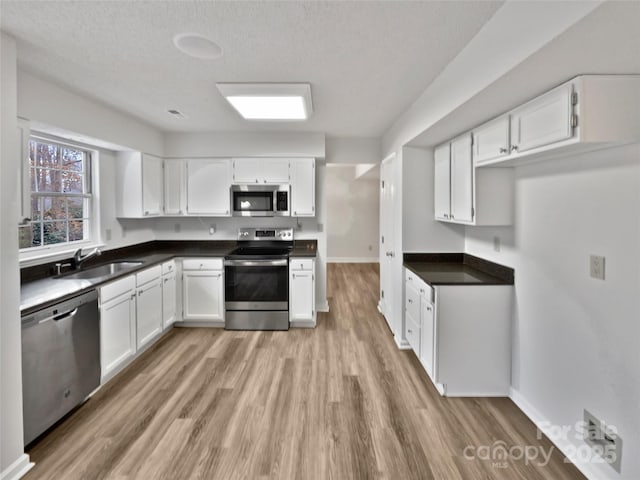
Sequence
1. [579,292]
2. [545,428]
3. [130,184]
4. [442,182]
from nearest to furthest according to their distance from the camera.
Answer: [579,292] < [545,428] < [442,182] < [130,184]

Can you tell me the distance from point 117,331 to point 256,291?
1.52 metres

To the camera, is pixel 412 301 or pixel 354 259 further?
pixel 354 259

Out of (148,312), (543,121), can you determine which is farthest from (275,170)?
(543,121)

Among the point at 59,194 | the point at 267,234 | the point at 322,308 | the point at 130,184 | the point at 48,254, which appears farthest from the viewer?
the point at 322,308

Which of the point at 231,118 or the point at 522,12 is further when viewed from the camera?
the point at 231,118

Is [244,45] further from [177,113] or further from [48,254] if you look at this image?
[48,254]

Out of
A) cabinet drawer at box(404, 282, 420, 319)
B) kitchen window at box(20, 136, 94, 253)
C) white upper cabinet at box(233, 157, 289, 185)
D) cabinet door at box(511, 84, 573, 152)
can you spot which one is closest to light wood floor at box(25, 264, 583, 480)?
cabinet drawer at box(404, 282, 420, 319)

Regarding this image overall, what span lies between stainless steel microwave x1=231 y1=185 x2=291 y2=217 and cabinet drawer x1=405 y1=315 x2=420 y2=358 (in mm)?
1946

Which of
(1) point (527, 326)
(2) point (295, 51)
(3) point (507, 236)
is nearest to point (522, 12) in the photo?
(2) point (295, 51)

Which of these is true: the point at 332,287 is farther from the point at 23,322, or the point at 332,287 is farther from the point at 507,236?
the point at 23,322

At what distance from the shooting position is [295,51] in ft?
6.53

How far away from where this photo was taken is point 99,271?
10.4ft

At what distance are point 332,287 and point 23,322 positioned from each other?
4.72 m

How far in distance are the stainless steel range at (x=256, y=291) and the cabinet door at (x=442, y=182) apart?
5.99ft
